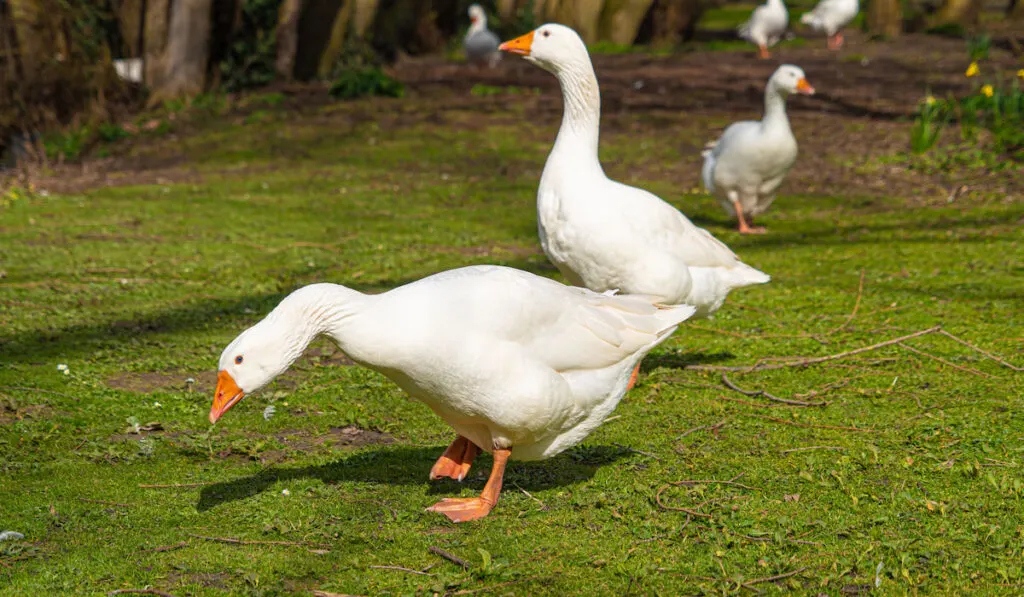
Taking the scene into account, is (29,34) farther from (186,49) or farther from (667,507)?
(667,507)

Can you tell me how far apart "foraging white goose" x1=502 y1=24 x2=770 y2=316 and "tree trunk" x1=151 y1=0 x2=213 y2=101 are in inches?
433

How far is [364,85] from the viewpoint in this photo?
1633 centimetres

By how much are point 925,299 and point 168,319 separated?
5228 millimetres

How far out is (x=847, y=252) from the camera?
8891 mm

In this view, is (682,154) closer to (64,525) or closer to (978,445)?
(978,445)

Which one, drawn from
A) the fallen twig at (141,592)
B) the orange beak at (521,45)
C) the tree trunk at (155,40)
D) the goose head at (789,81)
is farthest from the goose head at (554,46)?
the tree trunk at (155,40)

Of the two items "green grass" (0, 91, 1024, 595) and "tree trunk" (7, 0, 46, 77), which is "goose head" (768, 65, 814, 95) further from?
"tree trunk" (7, 0, 46, 77)

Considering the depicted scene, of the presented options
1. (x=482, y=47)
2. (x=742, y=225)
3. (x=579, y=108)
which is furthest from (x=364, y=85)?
(x=579, y=108)

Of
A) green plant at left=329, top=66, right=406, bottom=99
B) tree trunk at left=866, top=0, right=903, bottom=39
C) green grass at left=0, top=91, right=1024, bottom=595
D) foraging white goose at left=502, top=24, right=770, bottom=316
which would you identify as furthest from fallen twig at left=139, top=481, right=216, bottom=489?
tree trunk at left=866, top=0, right=903, bottom=39

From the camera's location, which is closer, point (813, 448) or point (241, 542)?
point (241, 542)

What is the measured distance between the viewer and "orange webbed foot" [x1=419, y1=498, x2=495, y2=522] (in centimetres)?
402

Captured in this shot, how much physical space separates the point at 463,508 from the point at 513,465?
740 millimetres

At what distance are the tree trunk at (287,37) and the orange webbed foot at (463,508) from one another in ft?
46.6

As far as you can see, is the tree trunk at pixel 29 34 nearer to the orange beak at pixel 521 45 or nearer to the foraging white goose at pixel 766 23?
the orange beak at pixel 521 45
